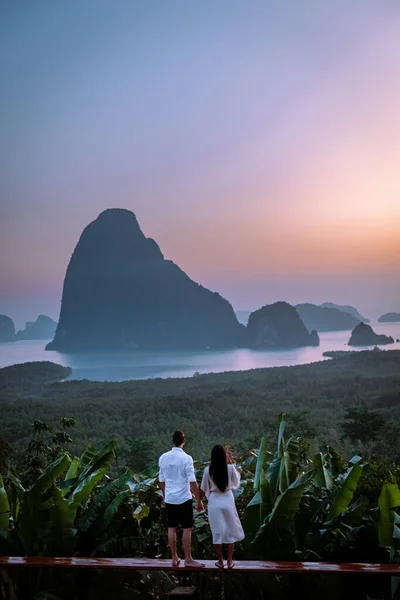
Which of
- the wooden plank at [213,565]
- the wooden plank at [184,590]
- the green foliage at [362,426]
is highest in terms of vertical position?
the wooden plank at [213,565]

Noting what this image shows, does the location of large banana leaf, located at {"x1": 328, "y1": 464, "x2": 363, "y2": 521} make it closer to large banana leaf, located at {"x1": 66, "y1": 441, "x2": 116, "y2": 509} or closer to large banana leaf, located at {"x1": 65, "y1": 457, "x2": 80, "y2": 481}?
large banana leaf, located at {"x1": 66, "y1": 441, "x2": 116, "y2": 509}

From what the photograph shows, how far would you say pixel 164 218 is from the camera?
23734mm

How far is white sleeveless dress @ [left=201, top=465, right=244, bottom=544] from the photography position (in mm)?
2969

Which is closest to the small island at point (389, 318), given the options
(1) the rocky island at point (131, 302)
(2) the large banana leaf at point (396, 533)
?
(1) the rocky island at point (131, 302)

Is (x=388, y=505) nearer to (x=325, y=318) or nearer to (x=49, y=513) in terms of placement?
(x=49, y=513)

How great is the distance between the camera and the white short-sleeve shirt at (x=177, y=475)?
305 cm

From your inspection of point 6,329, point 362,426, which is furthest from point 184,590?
point 6,329

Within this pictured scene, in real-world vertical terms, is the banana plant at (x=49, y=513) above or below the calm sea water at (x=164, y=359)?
below

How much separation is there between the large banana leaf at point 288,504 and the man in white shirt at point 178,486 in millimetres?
419

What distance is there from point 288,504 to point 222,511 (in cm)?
41

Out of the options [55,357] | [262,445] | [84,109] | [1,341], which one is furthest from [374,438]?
[55,357]

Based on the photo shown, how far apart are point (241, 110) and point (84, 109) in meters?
4.19

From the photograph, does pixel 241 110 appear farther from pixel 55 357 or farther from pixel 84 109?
pixel 55 357

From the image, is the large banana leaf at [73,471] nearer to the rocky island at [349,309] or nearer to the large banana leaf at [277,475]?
the large banana leaf at [277,475]
